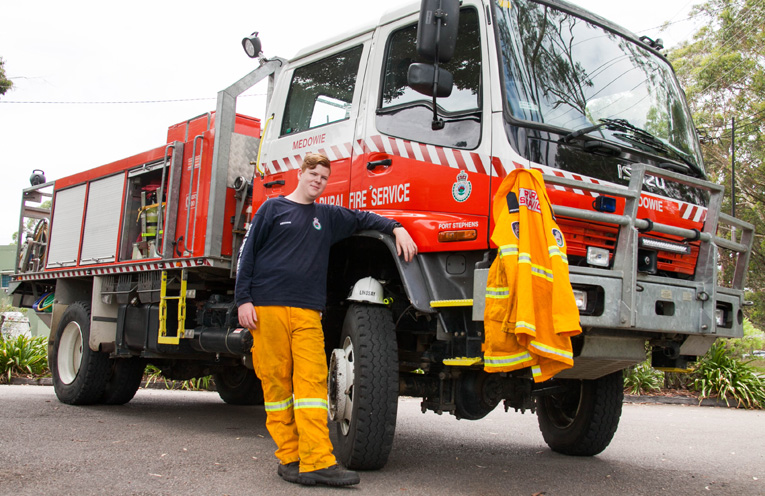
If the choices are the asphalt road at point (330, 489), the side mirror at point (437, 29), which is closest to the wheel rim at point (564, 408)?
the asphalt road at point (330, 489)

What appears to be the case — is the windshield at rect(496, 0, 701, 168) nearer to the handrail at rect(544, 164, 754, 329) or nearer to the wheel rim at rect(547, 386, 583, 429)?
the handrail at rect(544, 164, 754, 329)

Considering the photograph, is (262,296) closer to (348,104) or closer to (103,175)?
(348,104)

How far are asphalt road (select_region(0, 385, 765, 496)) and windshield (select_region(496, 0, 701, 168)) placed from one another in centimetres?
212

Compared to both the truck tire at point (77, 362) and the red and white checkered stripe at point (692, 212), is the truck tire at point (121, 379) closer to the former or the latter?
the truck tire at point (77, 362)

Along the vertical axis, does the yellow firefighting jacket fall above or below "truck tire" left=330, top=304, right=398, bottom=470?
above

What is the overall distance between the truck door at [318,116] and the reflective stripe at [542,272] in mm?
1715

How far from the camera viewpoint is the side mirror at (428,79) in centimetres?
412

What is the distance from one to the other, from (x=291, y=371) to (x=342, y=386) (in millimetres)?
411

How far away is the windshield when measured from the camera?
436 centimetres

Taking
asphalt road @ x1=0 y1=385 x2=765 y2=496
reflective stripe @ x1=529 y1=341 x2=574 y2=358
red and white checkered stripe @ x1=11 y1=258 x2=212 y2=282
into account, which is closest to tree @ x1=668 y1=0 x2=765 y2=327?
asphalt road @ x1=0 y1=385 x2=765 y2=496

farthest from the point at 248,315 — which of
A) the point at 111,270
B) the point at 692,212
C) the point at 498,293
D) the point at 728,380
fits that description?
the point at 728,380

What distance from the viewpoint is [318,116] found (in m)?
5.41

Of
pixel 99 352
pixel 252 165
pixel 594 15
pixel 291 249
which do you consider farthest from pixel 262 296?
pixel 99 352

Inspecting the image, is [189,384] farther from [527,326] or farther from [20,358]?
[527,326]
